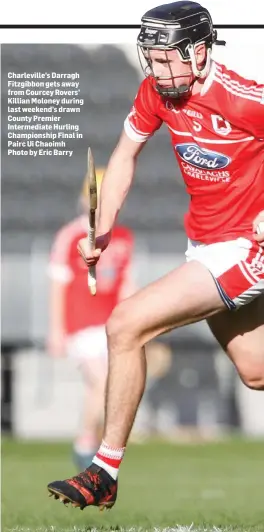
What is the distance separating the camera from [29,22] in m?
6.01

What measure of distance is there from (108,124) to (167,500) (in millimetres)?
5496

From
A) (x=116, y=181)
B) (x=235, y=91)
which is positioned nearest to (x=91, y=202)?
(x=116, y=181)

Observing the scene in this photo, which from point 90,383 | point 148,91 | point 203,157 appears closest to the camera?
point 203,157

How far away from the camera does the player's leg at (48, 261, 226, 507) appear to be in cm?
527

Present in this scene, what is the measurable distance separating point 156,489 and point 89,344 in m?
1.00

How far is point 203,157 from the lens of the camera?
18.1 ft

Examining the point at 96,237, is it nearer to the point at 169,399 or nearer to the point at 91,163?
the point at 91,163

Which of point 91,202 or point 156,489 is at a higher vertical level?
point 91,202

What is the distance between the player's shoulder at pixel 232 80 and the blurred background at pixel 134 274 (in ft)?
18.6

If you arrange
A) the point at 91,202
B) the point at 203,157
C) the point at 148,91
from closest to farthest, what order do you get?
1. the point at 91,202
2. the point at 203,157
3. the point at 148,91

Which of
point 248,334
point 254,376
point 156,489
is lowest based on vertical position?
point 156,489

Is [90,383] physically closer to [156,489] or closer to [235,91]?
[156,489]

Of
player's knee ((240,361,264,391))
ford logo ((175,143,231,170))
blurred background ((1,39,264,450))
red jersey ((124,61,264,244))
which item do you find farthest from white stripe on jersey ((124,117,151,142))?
blurred background ((1,39,264,450))

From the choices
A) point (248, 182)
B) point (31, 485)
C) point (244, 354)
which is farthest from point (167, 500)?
point (248, 182)
